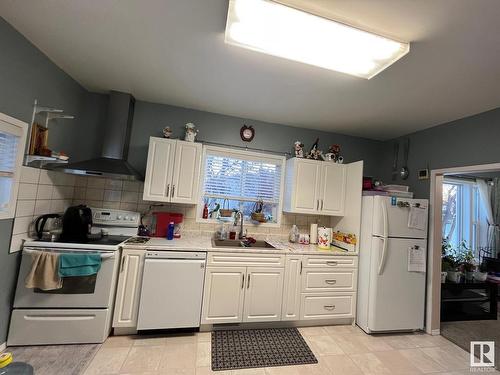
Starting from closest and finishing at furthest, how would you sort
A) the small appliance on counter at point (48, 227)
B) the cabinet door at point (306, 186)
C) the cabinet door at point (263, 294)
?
the small appliance on counter at point (48, 227)
the cabinet door at point (263, 294)
the cabinet door at point (306, 186)

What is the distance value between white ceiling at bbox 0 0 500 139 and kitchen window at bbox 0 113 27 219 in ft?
2.45

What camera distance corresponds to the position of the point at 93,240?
2.36 metres

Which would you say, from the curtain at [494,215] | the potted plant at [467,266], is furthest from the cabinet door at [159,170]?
the curtain at [494,215]

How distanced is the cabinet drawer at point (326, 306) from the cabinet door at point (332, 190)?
3.46 feet

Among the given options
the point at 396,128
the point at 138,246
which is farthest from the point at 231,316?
the point at 396,128

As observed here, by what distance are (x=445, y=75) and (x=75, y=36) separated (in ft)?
9.81

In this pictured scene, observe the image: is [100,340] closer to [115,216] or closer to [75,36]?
[115,216]

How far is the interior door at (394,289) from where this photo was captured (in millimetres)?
2641

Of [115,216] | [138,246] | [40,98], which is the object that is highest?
[40,98]

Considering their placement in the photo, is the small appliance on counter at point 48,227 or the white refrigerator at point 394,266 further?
the white refrigerator at point 394,266

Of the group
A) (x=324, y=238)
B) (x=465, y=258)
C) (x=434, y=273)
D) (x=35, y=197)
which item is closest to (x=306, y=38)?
(x=324, y=238)

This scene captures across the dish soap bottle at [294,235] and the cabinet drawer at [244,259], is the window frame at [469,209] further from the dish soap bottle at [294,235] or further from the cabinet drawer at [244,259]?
the cabinet drawer at [244,259]

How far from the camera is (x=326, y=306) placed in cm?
277

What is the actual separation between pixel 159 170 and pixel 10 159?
121 centimetres
